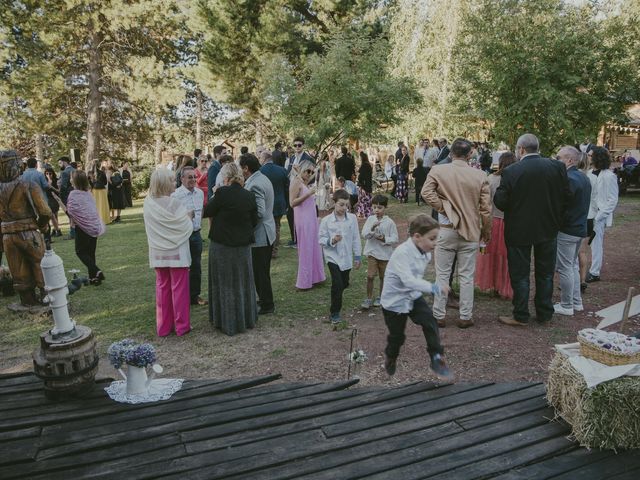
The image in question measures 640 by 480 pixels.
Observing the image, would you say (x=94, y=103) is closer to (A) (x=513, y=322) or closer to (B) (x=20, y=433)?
(B) (x=20, y=433)

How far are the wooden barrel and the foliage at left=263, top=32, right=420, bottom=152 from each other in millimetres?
10880

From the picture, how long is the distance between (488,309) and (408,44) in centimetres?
1677

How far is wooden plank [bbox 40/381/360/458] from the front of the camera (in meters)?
3.12

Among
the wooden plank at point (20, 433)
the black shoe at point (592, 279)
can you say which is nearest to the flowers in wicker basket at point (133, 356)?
the wooden plank at point (20, 433)

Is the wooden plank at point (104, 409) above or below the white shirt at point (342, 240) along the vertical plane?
below

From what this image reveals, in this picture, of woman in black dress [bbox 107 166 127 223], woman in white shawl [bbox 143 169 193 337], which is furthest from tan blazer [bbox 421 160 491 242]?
woman in black dress [bbox 107 166 127 223]

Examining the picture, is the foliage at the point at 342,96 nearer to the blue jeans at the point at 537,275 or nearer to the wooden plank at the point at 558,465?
the blue jeans at the point at 537,275

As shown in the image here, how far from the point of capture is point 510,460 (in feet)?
9.64

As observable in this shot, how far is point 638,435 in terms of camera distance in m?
3.02

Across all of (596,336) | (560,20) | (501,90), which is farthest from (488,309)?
(560,20)

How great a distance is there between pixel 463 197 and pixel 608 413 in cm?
282

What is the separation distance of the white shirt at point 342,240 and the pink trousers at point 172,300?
1.74m

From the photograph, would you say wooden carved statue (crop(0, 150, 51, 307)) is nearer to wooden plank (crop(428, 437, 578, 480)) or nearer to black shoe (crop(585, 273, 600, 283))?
wooden plank (crop(428, 437, 578, 480))

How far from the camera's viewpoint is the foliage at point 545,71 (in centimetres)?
1431
